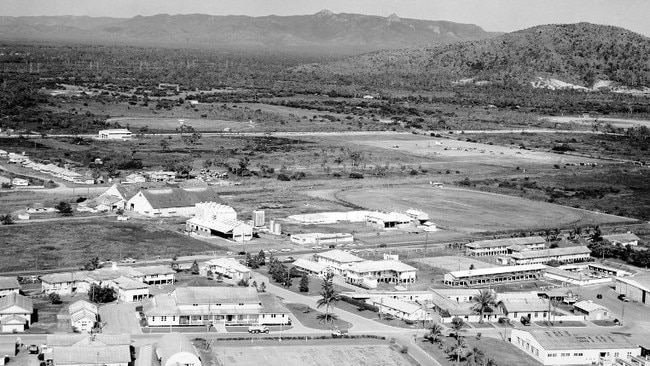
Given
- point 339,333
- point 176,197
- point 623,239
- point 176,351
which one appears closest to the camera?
point 176,351

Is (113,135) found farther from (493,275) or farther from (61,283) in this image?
(493,275)

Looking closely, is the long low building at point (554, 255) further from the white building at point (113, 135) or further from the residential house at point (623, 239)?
the white building at point (113, 135)

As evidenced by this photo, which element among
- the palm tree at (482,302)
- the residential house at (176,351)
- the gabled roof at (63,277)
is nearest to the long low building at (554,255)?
the palm tree at (482,302)

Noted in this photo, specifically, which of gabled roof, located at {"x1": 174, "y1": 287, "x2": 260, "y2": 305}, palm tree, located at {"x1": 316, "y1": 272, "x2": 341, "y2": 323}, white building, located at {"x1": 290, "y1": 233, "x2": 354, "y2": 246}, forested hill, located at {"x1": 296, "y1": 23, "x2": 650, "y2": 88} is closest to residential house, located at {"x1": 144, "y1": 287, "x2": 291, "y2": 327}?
gabled roof, located at {"x1": 174, "y1": 287, "x2": 260, "y2": 305}

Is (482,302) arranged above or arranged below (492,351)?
above

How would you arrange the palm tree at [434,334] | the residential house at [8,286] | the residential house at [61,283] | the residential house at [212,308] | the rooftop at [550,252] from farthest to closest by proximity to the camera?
the rooftop at [550,252], the residential house at [61,283], the residential house at [8,286], the residential house at [212,308], the palm tree at [434,334]

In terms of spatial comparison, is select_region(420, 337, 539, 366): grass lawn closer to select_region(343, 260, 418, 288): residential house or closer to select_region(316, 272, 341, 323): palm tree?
select_region(316, 272, 341, 323): palm tree

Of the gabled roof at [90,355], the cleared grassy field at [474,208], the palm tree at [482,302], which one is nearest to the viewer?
the gabled roof at [90,355]

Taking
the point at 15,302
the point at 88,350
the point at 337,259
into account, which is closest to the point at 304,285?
the point at 337,259
